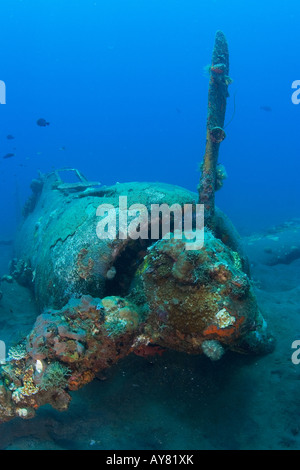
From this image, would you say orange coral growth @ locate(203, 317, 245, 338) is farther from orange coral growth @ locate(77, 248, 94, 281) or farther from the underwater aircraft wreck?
orange coral growth @ locate(77, 248, 94, 281)

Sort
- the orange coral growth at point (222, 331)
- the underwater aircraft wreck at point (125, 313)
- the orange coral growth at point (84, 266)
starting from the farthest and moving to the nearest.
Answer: the orange coral growth at point (84, 266), the orange coral growth at point (222, 331), the underwater aircraft wreck at point (125, 313)

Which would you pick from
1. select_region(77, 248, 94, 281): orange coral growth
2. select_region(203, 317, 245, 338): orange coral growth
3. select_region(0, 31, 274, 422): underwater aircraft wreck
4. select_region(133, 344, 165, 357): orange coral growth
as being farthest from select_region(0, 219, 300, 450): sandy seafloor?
select_region(77, 248, 94, 281): orange coral growth

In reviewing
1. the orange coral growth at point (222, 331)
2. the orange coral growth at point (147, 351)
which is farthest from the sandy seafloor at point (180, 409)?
the orange coral growth at point (222, 331)

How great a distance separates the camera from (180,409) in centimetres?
352

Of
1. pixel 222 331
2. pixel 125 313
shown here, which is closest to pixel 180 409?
pixel 222 331

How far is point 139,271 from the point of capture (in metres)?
4.33

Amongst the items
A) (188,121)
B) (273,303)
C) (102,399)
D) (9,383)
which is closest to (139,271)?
(102,399)

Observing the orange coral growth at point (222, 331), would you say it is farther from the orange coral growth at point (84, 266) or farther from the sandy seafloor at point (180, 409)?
the orange coral growth at point (84, 266)

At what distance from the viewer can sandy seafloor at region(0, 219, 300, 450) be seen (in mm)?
3049

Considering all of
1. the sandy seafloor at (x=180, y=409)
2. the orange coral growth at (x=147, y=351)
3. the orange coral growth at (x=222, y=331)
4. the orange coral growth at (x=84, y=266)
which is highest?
the orange coral growth at (x=84, y=266)

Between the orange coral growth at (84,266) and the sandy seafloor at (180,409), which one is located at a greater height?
the orange coral growth at (84,266)

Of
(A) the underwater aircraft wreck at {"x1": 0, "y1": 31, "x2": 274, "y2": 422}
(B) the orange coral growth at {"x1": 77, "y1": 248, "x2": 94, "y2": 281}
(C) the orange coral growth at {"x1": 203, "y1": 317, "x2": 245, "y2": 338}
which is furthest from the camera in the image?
(B) the orange coral growth at {"x1": 77, "y1": 248, "x2": 94, "y2": 281}

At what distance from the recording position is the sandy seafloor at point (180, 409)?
305cm
